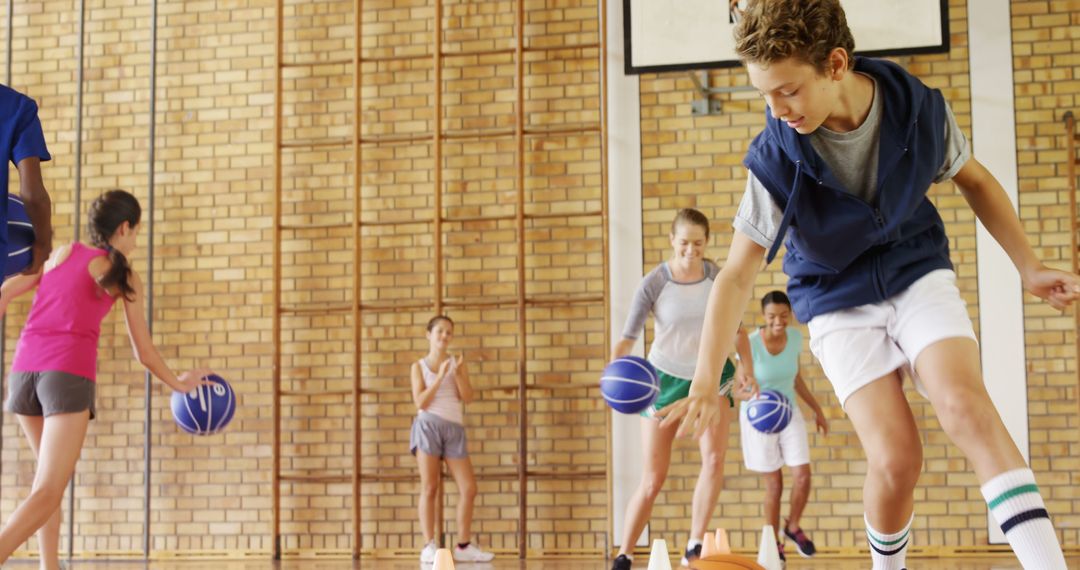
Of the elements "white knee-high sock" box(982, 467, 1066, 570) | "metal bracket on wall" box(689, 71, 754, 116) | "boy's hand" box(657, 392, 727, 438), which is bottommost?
"white knee-high sock" box(982, 467, 1066, 570)

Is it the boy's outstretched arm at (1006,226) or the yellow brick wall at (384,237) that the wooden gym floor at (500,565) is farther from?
the boy's outstretched arm at (1006,226)

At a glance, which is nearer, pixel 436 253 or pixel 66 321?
pixel 66 321

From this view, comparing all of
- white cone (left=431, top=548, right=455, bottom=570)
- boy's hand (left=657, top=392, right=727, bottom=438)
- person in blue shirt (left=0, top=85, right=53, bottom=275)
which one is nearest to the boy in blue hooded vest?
boy's hand (left=657, top=392, right=727, bottom=438)

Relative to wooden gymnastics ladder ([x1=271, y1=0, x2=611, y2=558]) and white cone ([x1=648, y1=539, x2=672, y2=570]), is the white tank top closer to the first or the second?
wooden gymnastics ladder ([x1=271, y1=0, x2=611, y2=558])

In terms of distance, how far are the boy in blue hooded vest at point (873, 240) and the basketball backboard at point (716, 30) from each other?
366 centimetres

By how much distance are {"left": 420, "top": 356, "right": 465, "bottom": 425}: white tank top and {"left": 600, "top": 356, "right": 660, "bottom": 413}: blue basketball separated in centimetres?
190

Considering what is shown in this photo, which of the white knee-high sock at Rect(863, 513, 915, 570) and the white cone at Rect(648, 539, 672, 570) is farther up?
the white knee-high sock at Rect(863, 513, 915, 570)

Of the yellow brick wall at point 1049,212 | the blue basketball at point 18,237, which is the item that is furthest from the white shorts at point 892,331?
the yellow brick wall at point 1049,212

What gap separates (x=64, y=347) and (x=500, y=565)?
3088 mm

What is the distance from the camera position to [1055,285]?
2586 mm

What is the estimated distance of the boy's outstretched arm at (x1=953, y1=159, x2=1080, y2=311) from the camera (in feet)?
8.58

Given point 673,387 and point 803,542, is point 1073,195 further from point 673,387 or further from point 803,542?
point 673,387

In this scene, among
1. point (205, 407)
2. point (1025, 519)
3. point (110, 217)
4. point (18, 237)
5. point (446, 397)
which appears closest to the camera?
point (1025, 519)

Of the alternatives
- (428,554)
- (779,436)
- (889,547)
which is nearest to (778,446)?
(779,436)
